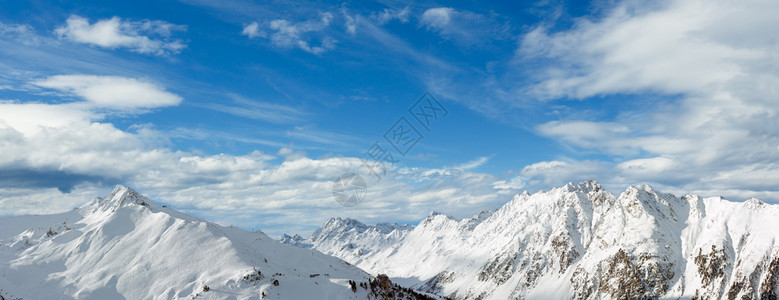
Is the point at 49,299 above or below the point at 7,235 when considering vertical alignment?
below

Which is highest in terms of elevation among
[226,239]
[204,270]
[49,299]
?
[226,239]

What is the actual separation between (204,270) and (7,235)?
111m

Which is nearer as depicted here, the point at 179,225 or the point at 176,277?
the point at 176,277

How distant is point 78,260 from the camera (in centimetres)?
9756

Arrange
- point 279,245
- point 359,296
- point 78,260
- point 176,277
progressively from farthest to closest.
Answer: point 279,245
point 78,260
point 176,277
point 359,296

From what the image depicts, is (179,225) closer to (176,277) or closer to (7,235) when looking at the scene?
(176,277)

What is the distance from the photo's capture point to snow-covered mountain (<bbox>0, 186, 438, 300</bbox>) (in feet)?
259

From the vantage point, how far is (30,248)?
108 metres

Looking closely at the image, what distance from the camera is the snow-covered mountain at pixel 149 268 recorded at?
3113 inches

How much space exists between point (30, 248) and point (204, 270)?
55897mm

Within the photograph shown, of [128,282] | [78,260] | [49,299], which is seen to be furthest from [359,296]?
[78,260]

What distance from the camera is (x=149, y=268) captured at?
293 feet

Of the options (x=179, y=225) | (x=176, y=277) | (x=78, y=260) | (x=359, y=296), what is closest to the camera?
(x=359, y=296)

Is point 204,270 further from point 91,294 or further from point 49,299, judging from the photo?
point 49,299
